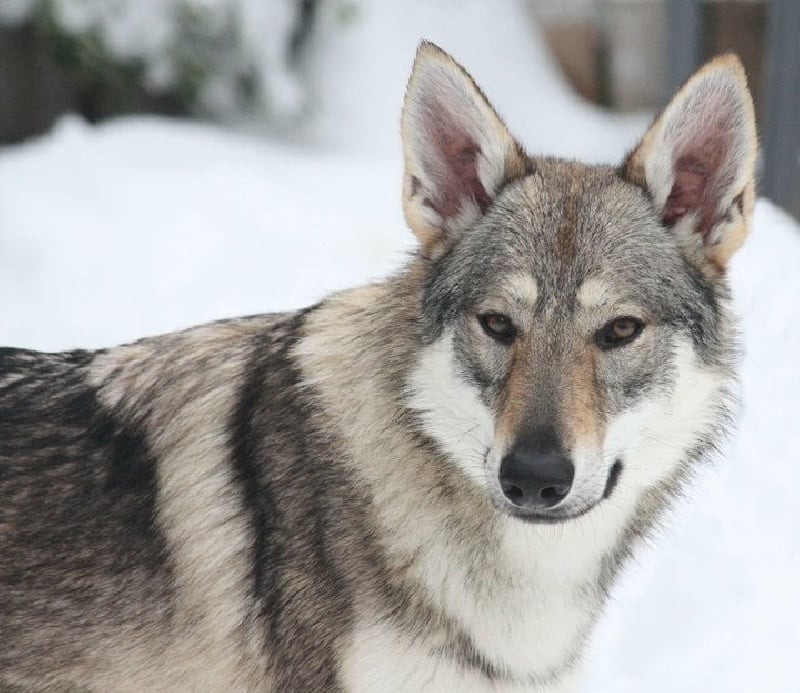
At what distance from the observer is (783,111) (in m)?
6.45

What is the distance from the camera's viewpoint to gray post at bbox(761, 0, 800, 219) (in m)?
6.34

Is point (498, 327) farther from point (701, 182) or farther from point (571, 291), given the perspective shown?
point (701, 182)

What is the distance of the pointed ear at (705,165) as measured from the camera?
8.00 feet

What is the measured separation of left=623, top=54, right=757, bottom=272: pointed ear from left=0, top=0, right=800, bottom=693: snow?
0.77 m

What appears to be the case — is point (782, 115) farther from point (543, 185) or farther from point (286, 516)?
point (286, 516)

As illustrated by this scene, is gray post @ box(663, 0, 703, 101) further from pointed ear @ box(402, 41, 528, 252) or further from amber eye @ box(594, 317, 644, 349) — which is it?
amber eye @ box(594, 317, 644, 349)

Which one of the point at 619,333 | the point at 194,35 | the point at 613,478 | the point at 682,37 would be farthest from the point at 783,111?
the point at 613,478

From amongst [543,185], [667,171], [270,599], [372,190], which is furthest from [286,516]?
[372,190]

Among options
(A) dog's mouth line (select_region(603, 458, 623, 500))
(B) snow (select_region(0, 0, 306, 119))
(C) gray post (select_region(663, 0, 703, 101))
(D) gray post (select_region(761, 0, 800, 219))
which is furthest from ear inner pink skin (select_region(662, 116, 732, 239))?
(B) snow (select_region(0, 0, 306, 119))

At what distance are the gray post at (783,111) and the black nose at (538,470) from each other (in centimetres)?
480

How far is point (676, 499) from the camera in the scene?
107 inches

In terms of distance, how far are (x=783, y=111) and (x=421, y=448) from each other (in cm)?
477

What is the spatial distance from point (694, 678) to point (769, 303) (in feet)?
6.55

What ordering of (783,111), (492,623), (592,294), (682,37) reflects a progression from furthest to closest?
(682,37), (783,111), (492,623), (592,294)
